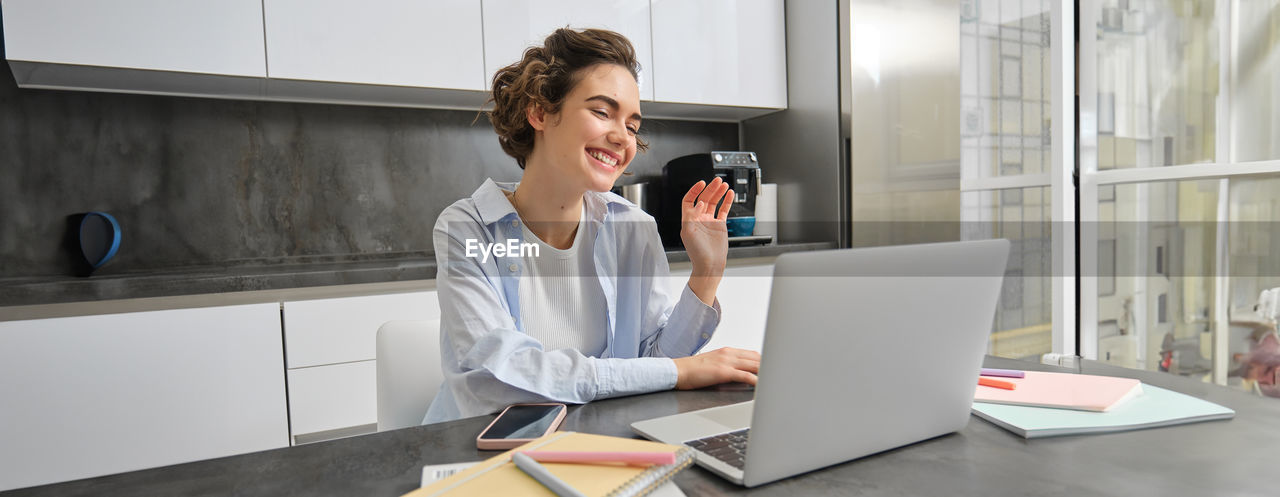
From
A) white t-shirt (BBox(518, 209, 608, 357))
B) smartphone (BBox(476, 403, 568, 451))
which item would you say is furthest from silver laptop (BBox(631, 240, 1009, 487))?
white t-shirt (BBox(518, 209, 608, 357))

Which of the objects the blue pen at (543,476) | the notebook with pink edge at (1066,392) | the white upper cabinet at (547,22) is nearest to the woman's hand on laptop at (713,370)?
the notebook with pink edge at (1066,392)

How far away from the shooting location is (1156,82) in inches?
84.1

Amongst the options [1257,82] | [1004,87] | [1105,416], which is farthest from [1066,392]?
[1004,87]

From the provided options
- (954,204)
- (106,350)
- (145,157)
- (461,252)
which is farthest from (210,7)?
(954,204)

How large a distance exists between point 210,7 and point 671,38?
5.03 feet

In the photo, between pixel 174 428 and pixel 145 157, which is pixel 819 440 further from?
pixel 145 157

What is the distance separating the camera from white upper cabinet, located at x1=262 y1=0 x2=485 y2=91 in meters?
2.12

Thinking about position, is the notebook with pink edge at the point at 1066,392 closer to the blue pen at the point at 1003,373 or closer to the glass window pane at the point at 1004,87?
the blue pen at the point at 1003,373

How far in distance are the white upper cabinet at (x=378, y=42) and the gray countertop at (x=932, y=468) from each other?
1.77m

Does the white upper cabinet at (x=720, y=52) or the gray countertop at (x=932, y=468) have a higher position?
the white upper cabinet at (x=720, y=52)

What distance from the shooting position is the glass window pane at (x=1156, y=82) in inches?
79.6

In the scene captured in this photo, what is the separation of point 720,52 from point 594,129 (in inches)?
69.4

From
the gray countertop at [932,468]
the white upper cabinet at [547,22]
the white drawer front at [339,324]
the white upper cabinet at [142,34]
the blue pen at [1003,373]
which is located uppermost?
the white upper cabinet at [547,22]

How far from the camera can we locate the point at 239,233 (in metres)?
2.34
